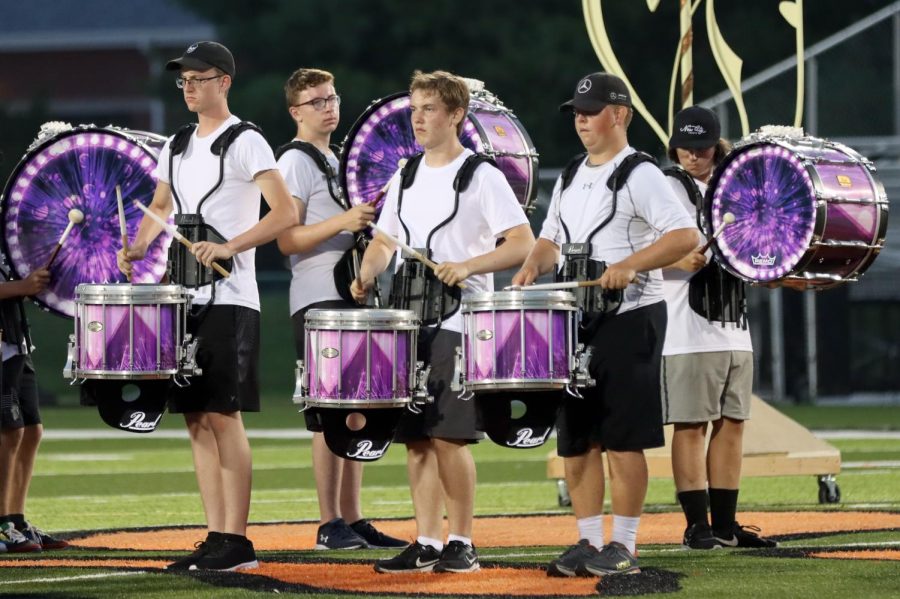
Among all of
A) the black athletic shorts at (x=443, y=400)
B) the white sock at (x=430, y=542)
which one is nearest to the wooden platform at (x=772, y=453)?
the white sock at (x=430, y=542)

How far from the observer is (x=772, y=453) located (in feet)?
40.7

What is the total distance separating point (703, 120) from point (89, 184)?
10.2 ft

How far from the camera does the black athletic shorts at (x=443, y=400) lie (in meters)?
8.49

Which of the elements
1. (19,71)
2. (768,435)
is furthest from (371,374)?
(19,71)

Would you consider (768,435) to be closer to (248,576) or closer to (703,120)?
(703,120)

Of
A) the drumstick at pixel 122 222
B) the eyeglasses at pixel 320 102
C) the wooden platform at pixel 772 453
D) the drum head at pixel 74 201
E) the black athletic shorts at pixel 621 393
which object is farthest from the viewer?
the wooden platform at pixel 772 453

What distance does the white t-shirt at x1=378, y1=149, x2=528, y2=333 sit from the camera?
28.5 ft

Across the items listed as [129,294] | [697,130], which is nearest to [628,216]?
[697,130]

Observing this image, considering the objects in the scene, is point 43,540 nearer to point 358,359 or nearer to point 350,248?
point 350,248

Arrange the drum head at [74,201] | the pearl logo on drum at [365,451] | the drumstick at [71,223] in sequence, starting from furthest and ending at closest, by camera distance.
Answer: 1. the drum head at [74,201]
2. the drumstick at [71,223]
3. the pearl logo on drum at [365,451]

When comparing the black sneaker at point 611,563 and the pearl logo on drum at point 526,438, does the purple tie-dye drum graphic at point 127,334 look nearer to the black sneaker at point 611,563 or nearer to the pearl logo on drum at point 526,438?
the pearl logo on drum at point 526,438

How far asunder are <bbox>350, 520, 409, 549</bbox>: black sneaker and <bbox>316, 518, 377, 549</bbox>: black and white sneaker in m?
0.07

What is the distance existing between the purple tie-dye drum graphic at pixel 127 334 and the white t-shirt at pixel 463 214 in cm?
107

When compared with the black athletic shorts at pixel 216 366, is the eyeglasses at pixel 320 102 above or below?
above
